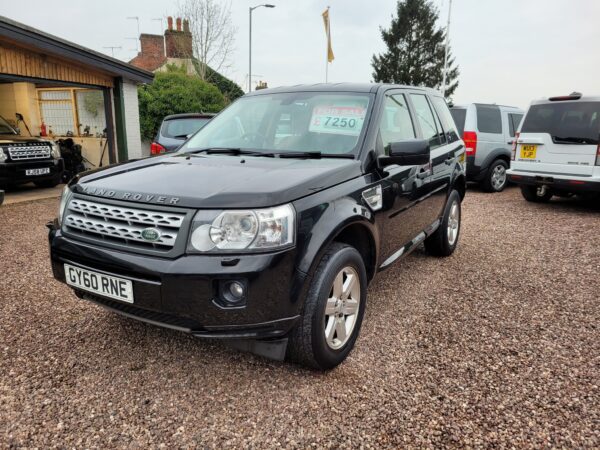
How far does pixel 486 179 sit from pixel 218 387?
873 centimetres

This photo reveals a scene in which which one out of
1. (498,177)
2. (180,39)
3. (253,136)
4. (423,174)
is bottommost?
(498,177)

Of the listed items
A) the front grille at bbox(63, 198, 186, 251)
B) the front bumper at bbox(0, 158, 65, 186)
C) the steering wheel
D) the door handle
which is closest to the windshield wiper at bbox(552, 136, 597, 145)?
the door handle

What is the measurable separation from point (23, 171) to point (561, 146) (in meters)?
9.56

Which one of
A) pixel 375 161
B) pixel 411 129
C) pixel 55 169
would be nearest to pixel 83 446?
pixel 375 161

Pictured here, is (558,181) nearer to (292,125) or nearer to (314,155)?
(292,125)

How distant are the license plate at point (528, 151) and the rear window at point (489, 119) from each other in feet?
5.62

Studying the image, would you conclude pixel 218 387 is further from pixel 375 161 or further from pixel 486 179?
pixel 486 179

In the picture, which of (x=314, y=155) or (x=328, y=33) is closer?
(x=314, y=155)

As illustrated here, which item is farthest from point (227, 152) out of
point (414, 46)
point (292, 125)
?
point (414, 46)

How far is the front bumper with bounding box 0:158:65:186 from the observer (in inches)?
321

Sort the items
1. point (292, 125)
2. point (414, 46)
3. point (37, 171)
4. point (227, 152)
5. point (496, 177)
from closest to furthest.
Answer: point (227, 152) → point (292, 125) → point (37, 171) → point (496, 177) → point (414, 46)

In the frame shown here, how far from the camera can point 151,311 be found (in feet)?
7.44

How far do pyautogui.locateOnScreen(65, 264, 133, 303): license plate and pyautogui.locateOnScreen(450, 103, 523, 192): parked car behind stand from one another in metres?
8.45

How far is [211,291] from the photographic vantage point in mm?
2107
